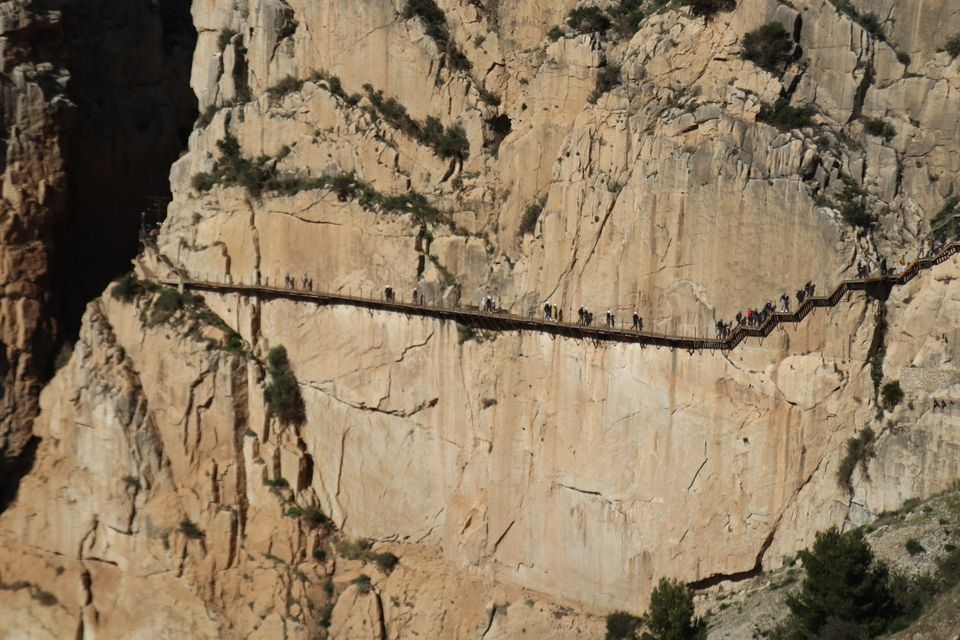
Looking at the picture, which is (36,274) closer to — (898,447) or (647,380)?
(647,380)

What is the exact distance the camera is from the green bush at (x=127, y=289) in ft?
169

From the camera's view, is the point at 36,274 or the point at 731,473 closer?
the point at 731,473

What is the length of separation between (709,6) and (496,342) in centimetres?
1087

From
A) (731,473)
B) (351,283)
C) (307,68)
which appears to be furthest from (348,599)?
(307,68)

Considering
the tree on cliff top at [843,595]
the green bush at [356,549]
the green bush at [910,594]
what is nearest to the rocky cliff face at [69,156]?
the green bush at [356,549]

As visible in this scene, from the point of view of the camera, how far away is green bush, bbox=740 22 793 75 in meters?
41.9

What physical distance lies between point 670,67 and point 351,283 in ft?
38.1

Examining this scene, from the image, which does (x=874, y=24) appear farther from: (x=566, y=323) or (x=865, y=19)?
(x=566, y=323)

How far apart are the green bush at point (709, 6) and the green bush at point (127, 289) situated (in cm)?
1993

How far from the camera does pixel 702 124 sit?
42031mm

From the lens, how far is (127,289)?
51.4 m

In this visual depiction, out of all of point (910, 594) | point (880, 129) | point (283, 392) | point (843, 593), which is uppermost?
point (880, 129)

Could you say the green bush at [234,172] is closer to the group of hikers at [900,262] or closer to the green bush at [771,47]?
the green bush at [771,47]

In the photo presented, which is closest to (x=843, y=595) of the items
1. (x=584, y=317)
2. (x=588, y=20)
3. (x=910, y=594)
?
(x=910, y=594)
